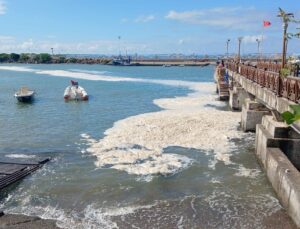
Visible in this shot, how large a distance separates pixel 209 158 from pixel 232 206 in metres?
5.96

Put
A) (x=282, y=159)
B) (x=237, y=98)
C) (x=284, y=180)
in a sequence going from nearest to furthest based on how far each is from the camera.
A: (x=284, y=180), (x=282, y=159), (x=237, y=98)

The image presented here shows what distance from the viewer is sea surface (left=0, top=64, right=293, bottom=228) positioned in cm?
1293

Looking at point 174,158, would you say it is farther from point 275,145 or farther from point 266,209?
point 266,209

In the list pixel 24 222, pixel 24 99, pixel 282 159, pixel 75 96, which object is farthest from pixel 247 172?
pixel 24 99

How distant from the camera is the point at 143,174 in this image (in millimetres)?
17031

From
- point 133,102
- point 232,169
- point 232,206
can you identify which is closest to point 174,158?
point 232,169

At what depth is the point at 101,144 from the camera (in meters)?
22.9

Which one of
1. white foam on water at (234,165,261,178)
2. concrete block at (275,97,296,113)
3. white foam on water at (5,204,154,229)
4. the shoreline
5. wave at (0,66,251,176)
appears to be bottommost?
white foam on water at (5,204,154,229)

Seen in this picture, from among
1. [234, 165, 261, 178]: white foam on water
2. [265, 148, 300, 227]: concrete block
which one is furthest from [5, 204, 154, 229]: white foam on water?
[234, 165, 261, 178]: white foam on water

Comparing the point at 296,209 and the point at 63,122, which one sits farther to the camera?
the point at 63,122

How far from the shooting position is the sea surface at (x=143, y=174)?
12.9m

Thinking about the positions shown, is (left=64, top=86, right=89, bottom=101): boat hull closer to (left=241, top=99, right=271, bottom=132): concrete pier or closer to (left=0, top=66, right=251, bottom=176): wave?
(left=0, top=66, right=251, bottom=176): wave

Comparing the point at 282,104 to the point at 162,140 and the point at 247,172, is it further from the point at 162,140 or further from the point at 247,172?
the point at 162,140

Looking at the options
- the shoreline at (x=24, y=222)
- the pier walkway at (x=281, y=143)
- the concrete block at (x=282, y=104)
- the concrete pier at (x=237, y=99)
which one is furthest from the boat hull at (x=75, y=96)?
the shoreline at (x=24, y=222)
